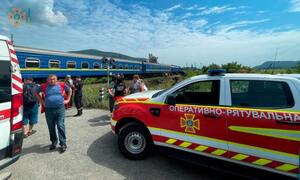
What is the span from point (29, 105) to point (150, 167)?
12.6ft

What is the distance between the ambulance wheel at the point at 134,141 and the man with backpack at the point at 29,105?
2.92m

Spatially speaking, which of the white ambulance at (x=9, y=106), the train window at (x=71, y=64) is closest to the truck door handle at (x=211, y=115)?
the white ambulance at (x=9, y=106)

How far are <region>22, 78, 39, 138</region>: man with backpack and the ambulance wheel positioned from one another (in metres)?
2.92

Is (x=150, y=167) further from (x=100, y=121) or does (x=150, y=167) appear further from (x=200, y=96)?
(x=100, y=121)

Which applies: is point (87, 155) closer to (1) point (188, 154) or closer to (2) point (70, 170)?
(2) point (70, 170)

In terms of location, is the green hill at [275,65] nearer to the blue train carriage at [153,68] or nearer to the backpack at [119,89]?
the backpack at [119,89]

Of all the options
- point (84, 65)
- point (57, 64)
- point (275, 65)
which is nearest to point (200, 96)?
point (275, 65)

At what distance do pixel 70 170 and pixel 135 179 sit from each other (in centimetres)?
126

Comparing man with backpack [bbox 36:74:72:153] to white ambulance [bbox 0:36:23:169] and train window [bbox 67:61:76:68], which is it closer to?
white ambulance [bbox 0:36:23:169]

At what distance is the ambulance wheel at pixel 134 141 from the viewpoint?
397 cm

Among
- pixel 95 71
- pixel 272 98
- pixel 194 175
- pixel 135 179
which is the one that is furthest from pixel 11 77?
pixel 95 71

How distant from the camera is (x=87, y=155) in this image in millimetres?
4273

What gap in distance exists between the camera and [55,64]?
50.0 ft

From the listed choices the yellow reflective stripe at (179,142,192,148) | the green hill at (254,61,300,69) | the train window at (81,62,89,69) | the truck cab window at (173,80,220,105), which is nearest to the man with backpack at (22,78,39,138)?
the truck cab window at (173,80,220,105)
